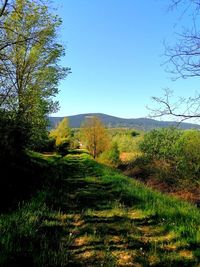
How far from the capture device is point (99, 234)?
5.89 m

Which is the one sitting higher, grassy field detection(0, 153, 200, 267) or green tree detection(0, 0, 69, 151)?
green tree detection(0, 0, 69, 151)

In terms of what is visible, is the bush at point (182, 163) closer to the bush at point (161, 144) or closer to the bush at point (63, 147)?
Answer: the bush at point (161, 144)

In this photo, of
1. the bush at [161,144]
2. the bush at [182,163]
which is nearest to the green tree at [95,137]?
the bush at [161,144]

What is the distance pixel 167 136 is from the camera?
41250 mm

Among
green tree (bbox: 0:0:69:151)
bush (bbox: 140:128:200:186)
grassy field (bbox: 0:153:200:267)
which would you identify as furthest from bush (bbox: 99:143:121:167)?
grassy field (bbox: 0:153:200:267)

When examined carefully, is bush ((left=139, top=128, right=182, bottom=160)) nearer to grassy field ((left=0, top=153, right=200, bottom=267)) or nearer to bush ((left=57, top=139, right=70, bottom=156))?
bush ((left=57, top=139, right=70, bottom=156))

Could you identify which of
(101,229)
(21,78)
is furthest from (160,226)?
(21,78)

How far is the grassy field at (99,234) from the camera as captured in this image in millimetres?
4555

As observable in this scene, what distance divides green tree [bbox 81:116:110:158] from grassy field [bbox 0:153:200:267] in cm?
4839

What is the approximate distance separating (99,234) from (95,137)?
171 ft

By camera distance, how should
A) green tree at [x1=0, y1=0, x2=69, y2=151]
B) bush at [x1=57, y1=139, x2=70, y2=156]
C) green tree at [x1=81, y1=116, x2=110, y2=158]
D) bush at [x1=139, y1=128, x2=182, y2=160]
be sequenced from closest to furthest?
1. green tree at [x1=0, y1=0, x2=69, y2=151]
2. bush at [x1=139, y1=128, x2=182, y2=160]
3. green tree at [x1=81, y1=116, x2=110, y2=158]
4. bush at [x1=57, y1=139, x2=70, y2=156]

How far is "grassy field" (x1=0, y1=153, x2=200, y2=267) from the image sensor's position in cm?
455

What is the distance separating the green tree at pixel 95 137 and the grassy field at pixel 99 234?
159 ft

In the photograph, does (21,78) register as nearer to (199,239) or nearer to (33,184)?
(33,184)
